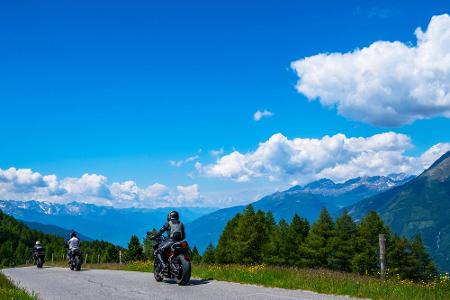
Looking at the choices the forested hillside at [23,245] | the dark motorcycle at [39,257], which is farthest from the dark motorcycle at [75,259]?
the forested hillside at [23,245]

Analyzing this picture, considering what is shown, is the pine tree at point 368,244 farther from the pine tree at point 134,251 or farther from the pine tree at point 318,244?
the pine tree at point 134,251

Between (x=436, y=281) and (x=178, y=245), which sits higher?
(x=178, y=245)

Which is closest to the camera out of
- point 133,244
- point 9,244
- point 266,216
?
point 266,216

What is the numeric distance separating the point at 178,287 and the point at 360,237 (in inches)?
2123

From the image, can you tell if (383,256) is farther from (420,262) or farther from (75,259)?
(420,262)

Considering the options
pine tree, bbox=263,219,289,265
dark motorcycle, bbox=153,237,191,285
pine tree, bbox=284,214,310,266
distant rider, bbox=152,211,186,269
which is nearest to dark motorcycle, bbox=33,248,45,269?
dark motorcycle, bbox=153,237,191,285

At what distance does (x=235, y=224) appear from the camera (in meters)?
83.2

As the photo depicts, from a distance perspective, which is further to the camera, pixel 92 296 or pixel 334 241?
pixel 334 241

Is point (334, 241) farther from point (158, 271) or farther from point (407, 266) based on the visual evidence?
point (158, 271)

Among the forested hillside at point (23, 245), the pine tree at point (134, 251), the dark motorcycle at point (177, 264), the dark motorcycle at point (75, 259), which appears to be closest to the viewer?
the dark motorcycle at point (177, 264)

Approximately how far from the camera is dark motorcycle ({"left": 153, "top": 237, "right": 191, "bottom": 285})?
15.5m

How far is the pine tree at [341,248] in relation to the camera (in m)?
63.0

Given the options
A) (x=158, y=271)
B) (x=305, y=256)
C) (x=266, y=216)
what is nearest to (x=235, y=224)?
(x=266, y=216)

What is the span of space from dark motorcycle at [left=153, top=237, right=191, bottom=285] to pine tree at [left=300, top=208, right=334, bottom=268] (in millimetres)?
50134
